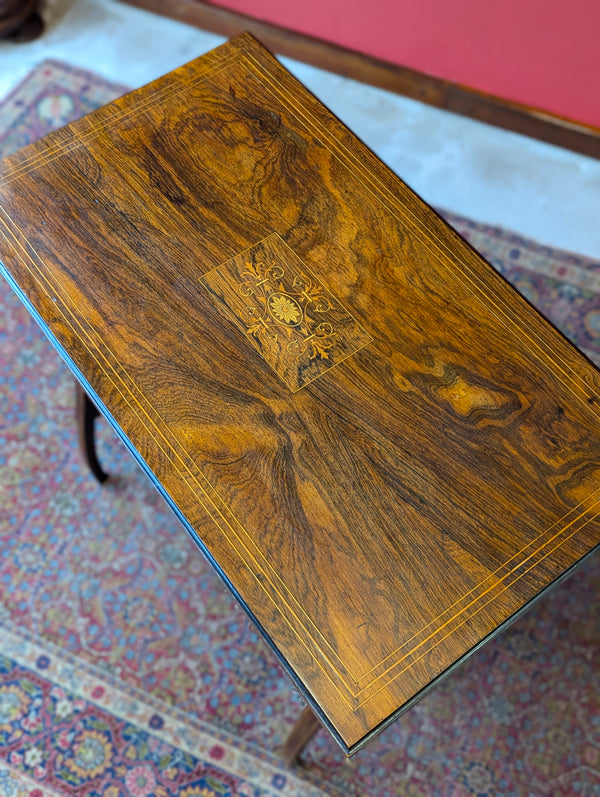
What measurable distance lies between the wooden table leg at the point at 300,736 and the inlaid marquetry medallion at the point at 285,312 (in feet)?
1.89

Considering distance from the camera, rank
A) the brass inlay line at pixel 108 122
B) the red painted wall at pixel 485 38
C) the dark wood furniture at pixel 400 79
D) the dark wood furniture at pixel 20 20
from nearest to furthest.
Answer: the brass inlay line at pixel 108 122, the red painted wall at pixel 485 38, the dark wood furniture at pixel 400 79, the dark wood furniture at pixel 20 20

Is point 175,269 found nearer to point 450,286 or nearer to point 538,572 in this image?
point 450,286

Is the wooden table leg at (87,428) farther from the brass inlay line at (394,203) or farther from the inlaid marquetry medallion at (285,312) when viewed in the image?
the brass inlay line at (394,203)

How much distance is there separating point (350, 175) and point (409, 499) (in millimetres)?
631

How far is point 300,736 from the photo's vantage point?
4.25 feet

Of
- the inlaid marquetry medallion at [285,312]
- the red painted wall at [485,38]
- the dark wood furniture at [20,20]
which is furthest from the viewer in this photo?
the dark wood furniture at [20,20]

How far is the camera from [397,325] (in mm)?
1186

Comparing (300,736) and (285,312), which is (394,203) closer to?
(285,312)

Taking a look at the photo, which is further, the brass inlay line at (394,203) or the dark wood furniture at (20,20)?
the dark wood furniture at (20,20)

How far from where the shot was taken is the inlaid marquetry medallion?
1.16 meters

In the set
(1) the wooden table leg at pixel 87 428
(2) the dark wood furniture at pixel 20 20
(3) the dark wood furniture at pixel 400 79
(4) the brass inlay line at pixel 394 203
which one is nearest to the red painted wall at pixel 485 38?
(3) the dark wood furniture at pixel 400 79

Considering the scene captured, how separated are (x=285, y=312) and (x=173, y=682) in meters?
0.84

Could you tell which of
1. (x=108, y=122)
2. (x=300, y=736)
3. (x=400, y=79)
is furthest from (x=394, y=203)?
(x=400, y=79)

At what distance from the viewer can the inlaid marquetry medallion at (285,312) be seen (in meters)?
1.16
